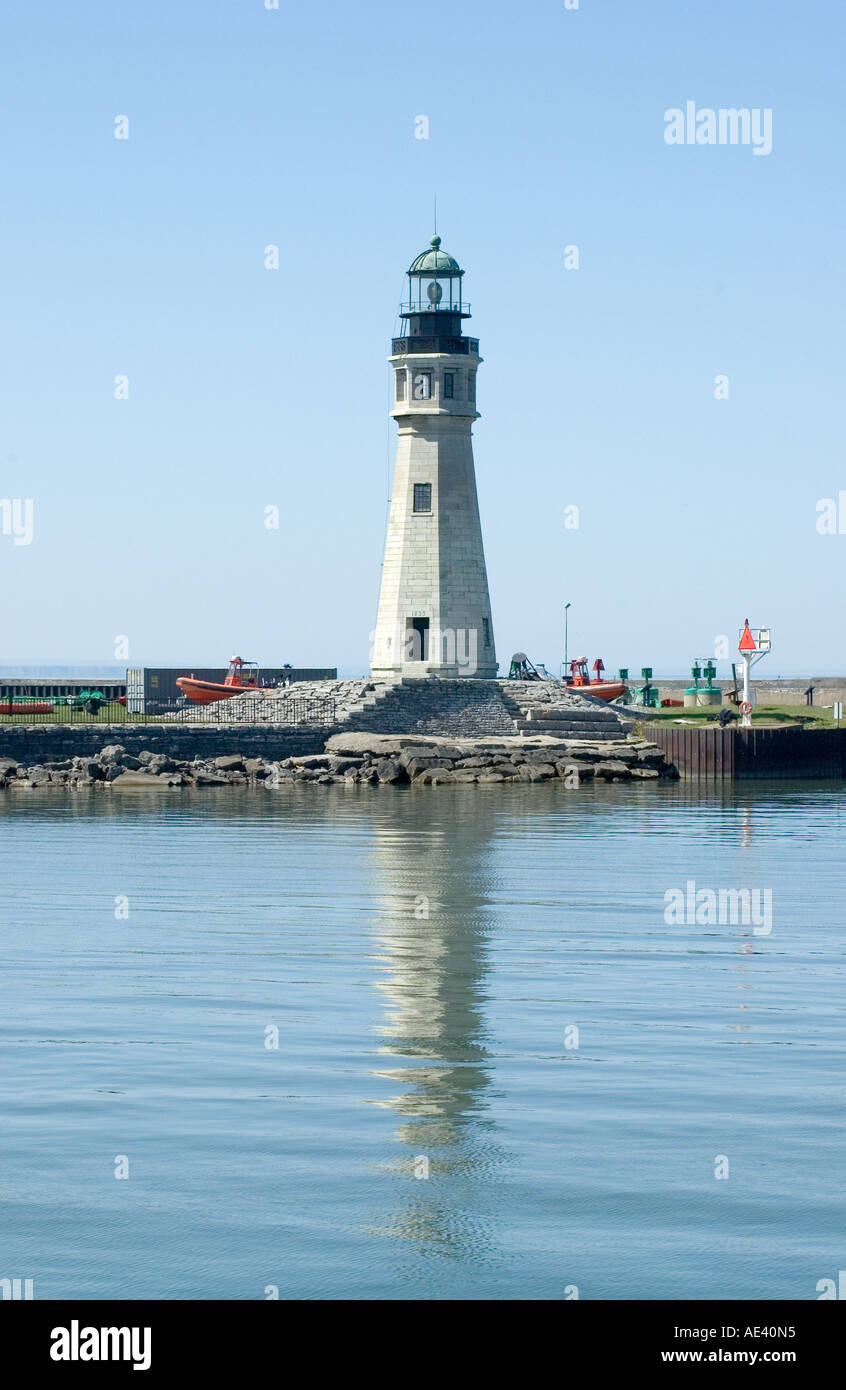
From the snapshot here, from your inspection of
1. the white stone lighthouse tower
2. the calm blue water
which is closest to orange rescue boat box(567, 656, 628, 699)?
the white stone lighthouse tower

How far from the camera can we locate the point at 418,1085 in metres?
14.4

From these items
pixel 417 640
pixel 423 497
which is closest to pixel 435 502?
pixel 423 497

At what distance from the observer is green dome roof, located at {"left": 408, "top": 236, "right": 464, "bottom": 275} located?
60.0 meters

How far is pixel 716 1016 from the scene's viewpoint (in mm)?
17203

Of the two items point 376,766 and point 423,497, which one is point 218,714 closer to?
point 376,766

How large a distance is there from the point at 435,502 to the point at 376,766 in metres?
10.9

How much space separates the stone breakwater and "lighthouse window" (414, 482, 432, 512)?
324 inches

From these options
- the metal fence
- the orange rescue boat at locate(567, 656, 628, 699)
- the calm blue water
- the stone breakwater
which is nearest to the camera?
the calm blue water

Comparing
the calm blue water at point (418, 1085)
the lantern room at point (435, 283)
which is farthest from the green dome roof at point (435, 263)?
the calm blue water at point (418, 1085)

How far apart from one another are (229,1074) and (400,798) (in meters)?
32.9

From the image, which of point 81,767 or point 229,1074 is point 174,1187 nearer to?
point 229,1074

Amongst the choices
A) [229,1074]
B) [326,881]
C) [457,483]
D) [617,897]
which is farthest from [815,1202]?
[457,483]

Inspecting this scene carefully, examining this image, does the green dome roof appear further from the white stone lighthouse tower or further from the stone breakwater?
the stone breakwater

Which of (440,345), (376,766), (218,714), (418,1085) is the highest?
(440,345)
